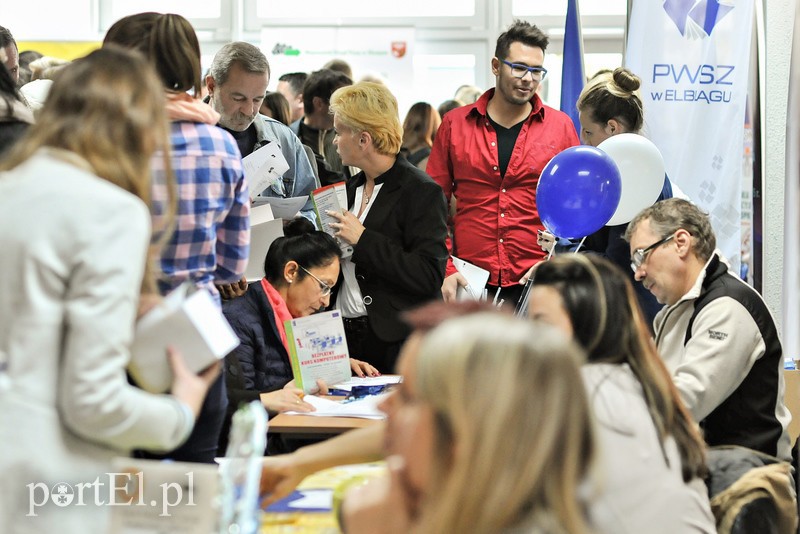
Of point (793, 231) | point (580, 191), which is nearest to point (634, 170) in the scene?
point (580, 191)

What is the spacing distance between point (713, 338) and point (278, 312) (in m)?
1.40

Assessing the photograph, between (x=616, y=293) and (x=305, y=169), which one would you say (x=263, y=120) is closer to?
(x=305, y=169)

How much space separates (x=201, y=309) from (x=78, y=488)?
32 cm

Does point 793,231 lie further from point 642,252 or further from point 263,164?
point 263,164

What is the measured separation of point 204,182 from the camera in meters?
2.23

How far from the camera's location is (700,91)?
516cm

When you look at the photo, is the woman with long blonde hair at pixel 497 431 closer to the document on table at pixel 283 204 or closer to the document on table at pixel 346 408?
the document on table at pixel 346 408

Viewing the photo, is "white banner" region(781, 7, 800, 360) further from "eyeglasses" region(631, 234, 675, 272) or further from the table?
the table

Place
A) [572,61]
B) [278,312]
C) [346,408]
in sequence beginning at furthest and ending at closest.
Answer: [572,61] < [278,312] < [346,408]

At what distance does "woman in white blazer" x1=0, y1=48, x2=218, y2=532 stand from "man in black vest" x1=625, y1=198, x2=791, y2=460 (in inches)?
68.4

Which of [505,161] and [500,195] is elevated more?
[505,161]

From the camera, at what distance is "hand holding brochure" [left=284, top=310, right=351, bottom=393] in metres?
3.21

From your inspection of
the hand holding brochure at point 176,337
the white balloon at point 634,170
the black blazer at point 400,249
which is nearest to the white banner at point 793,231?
the white balloon at point 634,170

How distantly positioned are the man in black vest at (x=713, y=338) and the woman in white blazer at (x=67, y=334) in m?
1.74
